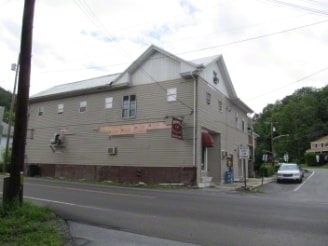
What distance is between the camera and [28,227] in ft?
27.4

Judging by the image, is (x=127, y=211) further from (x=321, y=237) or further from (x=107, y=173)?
(x=107, y=173)

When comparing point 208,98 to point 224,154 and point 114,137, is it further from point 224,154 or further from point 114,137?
point 114,137

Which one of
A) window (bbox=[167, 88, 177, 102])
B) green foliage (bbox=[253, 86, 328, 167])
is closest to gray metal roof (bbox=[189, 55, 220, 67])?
window (bbox=[167, 88, 177, 102])

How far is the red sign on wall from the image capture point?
81.0 ft

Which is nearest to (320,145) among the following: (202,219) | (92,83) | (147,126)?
(92,83)

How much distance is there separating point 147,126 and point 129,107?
2.53 m

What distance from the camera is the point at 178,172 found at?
83.8ft

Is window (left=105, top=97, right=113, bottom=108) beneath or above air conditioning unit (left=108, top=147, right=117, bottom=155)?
above

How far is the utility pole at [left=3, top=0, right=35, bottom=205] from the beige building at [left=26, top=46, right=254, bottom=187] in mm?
14738

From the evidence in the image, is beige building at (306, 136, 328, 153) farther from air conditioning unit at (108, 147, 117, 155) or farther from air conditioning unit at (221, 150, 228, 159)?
air conditioning unit at (108, 147, 117, 155)

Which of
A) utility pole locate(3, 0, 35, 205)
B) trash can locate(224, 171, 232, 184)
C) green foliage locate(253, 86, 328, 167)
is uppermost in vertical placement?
green foliage locate(253, 86, 328, 167)

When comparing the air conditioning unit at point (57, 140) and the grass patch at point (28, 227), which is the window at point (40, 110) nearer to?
the air conditioning unit at point (57, 140)

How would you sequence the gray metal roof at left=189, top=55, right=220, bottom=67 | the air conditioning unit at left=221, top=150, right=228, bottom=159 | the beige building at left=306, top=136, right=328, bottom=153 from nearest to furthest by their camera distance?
the gray metal roof at left=189, top=55, right=220, bottom=67, the air conditioning unit at left=221, top=150, right=228, bottom=159, the beige building at left=306, top=136, right=328, bottom=153

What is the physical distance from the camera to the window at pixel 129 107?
2867 centimetres
